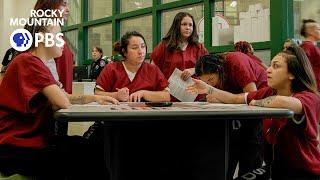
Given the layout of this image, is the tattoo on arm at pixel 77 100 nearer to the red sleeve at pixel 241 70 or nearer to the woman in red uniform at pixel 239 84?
the woman in red uniform at pixel 239 84

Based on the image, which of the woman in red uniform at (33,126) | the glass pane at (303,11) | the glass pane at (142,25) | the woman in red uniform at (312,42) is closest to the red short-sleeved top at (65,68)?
the woman in red uniform at (33,126)

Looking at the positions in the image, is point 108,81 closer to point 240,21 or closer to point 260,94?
point 260,94

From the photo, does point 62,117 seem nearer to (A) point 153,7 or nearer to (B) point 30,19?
(B) point 30,19

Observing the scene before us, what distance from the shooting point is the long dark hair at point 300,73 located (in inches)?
68.5

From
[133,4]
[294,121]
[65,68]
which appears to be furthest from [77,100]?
Result: [133,4]

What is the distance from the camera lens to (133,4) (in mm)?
5664

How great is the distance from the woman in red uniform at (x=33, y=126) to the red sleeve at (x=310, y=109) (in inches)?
32.7

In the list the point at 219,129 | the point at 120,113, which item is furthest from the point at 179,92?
the point at 120,113

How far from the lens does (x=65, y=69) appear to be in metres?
2.24

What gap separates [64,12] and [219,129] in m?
0.96

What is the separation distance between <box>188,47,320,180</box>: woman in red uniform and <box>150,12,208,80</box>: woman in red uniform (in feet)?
3.84

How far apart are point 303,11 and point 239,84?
5.63 feet

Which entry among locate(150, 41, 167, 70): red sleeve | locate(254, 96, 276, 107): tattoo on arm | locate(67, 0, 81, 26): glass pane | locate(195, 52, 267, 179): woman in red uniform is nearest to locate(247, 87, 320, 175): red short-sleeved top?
locate(254, 96, 276, 107): tattoo on arm

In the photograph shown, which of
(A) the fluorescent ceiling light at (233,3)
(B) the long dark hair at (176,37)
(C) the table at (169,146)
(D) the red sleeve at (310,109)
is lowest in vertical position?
(C) the table at (169,146)
